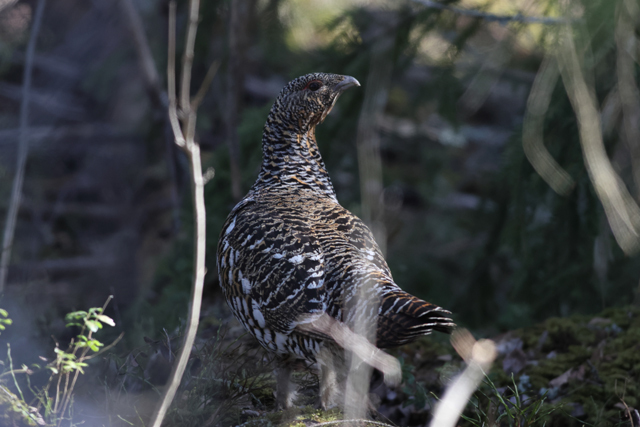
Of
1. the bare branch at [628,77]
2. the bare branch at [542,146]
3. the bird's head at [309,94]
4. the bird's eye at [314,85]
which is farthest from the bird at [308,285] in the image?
the bare branch at [628,77]

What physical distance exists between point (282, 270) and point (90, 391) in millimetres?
1333

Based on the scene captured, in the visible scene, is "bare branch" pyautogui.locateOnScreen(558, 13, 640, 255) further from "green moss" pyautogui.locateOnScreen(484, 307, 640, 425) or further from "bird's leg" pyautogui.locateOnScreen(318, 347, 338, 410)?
"bird's leg" pyautogui.locateOnScreen(318, 347, 338, 410)

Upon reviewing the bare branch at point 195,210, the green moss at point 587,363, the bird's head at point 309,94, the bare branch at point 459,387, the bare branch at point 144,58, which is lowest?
the green moss at point 587,363

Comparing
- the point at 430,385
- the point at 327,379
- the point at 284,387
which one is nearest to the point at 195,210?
the point at 327,379

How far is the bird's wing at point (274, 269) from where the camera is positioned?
109 inches

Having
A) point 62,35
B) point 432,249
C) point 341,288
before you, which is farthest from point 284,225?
point 62,35

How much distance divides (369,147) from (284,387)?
57.7 inches

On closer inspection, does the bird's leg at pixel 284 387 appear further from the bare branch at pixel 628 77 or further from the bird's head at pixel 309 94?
the bare branch at pixel 628 77

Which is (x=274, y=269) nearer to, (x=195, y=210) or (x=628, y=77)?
(x=195, y=210)

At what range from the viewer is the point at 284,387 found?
3.09 meters

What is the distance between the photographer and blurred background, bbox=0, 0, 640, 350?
3.53 meters

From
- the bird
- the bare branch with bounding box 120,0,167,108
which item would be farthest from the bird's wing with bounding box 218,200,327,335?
the bare branch with bounding box 120,0,167,108

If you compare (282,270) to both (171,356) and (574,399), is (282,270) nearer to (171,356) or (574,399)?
(171,356)

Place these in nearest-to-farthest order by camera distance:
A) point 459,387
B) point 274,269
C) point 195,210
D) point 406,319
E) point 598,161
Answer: point 195,210, point 459,387, point 406,319, point 598,161, point 274,269
